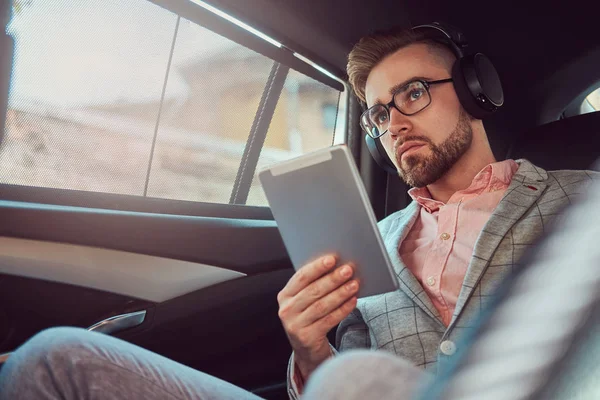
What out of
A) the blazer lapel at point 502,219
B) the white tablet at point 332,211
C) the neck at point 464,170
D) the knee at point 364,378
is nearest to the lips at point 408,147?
the neck at point 464,170

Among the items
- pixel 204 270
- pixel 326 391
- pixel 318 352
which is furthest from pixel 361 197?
pixel 204 270

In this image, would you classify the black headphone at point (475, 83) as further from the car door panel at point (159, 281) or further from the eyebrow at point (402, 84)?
the car door panel at point (159, 281)

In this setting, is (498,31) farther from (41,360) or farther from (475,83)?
(41,360)

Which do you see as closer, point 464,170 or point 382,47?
point 464,170

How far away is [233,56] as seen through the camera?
1870mm

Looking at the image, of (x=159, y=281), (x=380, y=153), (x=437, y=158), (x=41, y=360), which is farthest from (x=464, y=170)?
(x=41, y=360)

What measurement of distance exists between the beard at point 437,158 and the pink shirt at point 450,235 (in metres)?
0.07

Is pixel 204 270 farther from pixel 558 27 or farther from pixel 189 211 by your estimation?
pixel 558 27

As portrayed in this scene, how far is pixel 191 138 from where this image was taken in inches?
73.5

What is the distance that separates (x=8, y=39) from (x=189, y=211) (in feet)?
2.22

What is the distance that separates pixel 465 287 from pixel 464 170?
0.48 meters

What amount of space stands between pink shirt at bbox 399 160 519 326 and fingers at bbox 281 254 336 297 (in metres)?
0.38

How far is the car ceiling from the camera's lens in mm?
1815

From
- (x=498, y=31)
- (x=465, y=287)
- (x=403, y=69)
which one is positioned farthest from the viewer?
(x=498, y=31)
